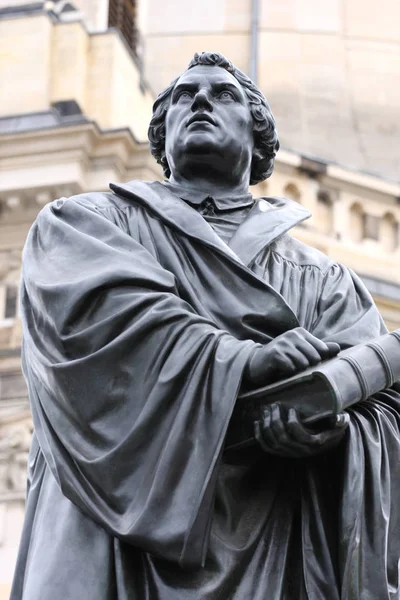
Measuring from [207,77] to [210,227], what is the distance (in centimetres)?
50

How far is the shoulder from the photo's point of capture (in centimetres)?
575

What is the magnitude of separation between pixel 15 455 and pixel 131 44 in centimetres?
794

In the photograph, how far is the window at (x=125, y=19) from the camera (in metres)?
25.4

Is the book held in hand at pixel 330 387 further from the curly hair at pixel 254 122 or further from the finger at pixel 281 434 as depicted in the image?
the curly hair at pixel 254 122

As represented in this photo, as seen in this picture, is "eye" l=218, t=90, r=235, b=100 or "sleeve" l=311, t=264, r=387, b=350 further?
"eye" l=218, t=90, r=235, b=100

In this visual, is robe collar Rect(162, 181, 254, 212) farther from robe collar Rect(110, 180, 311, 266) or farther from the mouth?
the mouth

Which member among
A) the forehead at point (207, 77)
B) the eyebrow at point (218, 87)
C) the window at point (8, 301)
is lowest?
the window at point (8, 301)

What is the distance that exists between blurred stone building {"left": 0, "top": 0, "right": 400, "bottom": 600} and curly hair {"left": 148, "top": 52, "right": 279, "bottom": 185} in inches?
505

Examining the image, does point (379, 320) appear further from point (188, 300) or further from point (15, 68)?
point (15, 68)

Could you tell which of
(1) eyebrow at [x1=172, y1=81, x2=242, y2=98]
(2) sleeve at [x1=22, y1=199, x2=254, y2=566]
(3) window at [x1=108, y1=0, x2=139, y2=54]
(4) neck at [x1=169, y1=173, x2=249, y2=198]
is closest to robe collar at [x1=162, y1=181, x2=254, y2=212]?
(4) neck at [x1=169, y1=173, x2=249, y2=198]

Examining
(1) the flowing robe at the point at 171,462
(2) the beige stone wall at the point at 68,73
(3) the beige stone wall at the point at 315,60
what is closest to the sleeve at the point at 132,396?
(1) the flowing robe at the point at 171,462

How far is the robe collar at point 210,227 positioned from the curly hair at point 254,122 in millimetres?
187

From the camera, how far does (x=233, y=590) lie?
5.16m

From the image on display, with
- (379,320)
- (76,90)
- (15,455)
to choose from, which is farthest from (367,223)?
(379,320)
